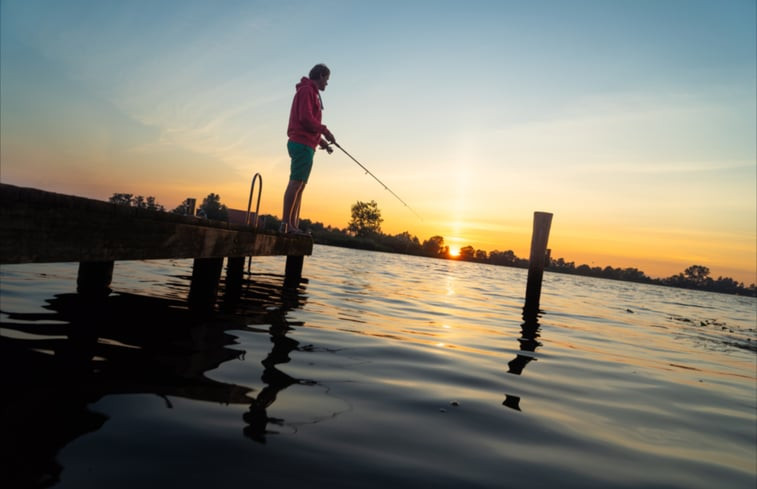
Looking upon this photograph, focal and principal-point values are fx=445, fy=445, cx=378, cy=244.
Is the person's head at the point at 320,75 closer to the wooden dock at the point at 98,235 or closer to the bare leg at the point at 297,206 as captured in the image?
the bare leg at the point at 297,206

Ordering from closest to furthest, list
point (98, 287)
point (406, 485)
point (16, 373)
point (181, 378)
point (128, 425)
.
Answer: point (406, 485), point (128, 425), point (16, 373), point (181, 378), point (98, 287)

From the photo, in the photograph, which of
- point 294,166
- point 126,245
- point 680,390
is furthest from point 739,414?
point 294,166

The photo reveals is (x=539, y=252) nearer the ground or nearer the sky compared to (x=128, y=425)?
nearer the sky

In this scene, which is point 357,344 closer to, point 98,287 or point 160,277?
point 98,287

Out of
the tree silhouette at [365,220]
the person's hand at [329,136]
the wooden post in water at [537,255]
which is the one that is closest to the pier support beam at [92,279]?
the person's hand at [329,136]

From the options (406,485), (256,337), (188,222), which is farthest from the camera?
(188,222)

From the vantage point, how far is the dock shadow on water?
1.92 m

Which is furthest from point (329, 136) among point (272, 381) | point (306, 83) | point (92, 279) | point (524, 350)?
point (272, 381)

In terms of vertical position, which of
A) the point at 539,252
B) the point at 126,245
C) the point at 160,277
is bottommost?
the point at 160,277

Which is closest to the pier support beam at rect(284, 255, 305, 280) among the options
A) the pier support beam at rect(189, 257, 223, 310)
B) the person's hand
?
the person's hand

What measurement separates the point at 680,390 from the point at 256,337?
163 inches

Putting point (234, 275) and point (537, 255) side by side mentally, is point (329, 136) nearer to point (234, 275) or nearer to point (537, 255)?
point (234, 275)

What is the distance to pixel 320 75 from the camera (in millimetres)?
7609

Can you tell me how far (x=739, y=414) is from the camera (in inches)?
149
